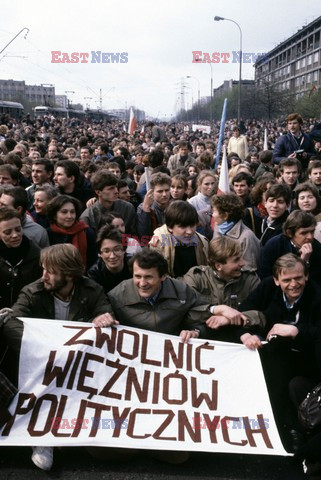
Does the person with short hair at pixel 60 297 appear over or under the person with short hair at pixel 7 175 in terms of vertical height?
under

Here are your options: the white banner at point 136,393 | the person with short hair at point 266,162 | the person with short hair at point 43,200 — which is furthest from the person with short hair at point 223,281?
the person with short hair at point 266,162

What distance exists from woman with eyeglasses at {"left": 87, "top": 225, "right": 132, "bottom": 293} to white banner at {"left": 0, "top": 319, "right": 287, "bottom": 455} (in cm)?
61

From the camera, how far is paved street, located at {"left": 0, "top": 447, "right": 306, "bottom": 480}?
334cm

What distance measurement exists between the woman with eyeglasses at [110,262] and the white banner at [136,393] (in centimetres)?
61

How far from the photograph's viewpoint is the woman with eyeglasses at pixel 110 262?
430 cm

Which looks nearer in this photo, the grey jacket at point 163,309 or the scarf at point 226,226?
the grey jacket at point 163,309

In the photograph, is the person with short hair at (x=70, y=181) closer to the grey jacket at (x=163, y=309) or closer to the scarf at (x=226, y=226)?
the scarf at (x=226, y=226)

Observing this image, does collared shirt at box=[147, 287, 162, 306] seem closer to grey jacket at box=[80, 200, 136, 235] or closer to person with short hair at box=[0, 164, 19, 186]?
grey jacket at box=[80, 200, 136, 235]

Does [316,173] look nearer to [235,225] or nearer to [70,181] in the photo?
[235,225]

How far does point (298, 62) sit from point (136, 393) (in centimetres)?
8684

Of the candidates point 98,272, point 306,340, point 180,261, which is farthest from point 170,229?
point 306,340

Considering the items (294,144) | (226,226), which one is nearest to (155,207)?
(226,226)

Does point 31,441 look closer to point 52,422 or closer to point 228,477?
point 52,422

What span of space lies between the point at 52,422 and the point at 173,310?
1.20 meters
